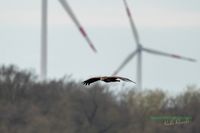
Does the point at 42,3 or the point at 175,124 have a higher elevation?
the point at 42,3

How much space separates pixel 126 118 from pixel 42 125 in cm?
891

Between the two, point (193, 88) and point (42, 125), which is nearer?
point (42, 125)

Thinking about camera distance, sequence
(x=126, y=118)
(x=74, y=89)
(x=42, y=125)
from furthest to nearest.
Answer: (x=74, y=89) < (x=126, y=118) < (x=42, y=125)

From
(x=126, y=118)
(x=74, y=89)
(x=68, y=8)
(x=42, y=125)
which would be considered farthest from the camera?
(x=74, y=89)

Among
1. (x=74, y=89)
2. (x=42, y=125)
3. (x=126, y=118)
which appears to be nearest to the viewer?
(x=42, y=125)

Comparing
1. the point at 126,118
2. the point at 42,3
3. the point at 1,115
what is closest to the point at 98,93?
the point at 126,118

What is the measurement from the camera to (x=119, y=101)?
10256 cm

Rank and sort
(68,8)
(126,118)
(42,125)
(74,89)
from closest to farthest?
1. (68,8)
2. (42,125)
3. (126,118)
4. (74,89)

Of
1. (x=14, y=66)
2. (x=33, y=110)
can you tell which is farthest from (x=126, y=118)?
(x=14, y=66)

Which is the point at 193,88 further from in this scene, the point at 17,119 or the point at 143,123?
the point at 17,119

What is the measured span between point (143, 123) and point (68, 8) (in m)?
19.4

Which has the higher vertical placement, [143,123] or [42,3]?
[42,3]

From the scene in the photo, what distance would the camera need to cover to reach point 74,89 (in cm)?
10394

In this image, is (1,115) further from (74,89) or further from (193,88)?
(193,88)
